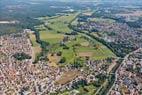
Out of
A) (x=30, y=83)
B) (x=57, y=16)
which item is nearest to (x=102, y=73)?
(x=30, y=83)

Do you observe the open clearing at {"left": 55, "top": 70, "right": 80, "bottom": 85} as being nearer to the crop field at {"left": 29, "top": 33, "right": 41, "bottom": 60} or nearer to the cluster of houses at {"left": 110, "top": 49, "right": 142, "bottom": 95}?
the cluster of houses at {"left": 110, "top": 49, "right": 142, "bottom": 95}

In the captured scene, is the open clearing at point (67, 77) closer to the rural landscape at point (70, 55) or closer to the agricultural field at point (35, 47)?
the rural landscape at point (70, 55)

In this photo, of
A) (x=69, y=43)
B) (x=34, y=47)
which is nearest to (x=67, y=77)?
(x=34, y=47)

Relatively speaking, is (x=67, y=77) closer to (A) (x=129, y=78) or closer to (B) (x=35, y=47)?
(A) (x=129, y=78)

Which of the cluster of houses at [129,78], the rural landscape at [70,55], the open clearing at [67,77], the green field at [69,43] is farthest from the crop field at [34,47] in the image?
the cluster of houses at [129,78]

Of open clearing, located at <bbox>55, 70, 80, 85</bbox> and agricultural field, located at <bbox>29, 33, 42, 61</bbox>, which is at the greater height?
open clearing, located at <bbox>55, 70, 80, 85</bbox>

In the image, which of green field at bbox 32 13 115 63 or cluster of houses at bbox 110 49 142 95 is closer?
cluster of houses at bbox 110 49 142 95

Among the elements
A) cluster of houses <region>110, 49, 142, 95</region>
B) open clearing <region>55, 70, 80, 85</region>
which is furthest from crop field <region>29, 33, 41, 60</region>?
Result: cluster of houses <region>110, 49, 142, 95</region>

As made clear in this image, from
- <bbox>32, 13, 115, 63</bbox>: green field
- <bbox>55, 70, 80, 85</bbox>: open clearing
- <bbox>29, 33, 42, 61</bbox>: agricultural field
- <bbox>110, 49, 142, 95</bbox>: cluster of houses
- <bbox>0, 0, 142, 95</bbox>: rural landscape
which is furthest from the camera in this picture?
<bbox>32, 13, 115, 63</bbox>: green field
